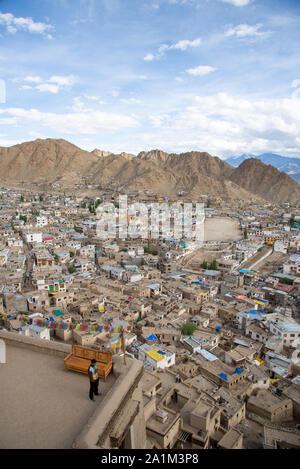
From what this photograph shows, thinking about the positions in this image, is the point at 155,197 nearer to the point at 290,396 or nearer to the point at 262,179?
the point at 262,179

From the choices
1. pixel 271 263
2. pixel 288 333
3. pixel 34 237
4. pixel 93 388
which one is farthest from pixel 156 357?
pixel 34 237

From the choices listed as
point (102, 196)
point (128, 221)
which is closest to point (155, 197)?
point (102, 196)

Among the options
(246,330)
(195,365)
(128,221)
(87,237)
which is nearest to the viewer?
(195,365)

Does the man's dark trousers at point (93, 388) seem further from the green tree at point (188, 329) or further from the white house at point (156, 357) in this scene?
the green tree at point (188, 329)

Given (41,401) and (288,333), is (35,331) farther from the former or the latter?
(288,333)

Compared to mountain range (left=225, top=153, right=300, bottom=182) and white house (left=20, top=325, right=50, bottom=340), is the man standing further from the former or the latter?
mountain range (left=225, top=153, right=300, bottom=182)

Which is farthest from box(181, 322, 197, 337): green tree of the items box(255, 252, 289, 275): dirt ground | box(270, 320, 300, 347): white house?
box(255, 252, 289, 275): dirt ground
